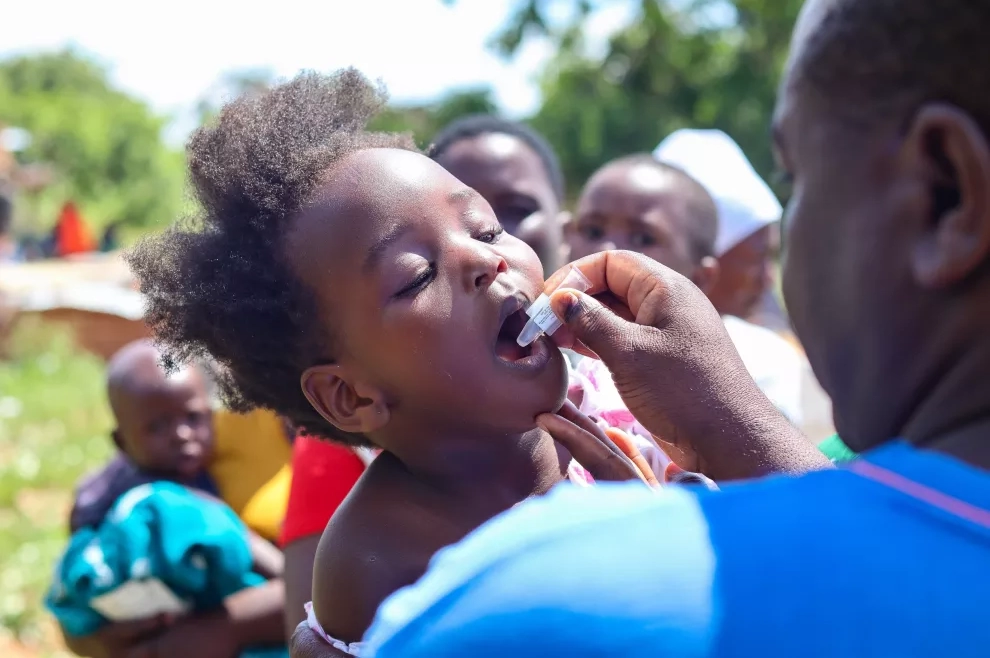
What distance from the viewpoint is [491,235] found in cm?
216

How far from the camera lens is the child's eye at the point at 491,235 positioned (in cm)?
214

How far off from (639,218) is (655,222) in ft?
0.20

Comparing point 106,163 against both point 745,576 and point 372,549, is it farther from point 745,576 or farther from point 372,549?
point 745,576

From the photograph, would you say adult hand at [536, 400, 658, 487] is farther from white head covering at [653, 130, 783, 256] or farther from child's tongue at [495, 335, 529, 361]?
white head covering at [653, 130, 783, 256]

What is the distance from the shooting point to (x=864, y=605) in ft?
3.19

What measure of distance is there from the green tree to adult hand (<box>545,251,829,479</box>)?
15469 millimetres

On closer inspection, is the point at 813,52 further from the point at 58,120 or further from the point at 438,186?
the point at 58,120

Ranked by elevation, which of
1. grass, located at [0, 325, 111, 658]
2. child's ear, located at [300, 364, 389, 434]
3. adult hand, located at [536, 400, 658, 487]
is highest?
adult hand, located at [536, 400, 658, 487]

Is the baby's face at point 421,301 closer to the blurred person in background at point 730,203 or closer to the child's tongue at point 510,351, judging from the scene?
the child's tongue at point 510,351

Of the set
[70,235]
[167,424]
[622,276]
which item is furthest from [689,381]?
[70,235]

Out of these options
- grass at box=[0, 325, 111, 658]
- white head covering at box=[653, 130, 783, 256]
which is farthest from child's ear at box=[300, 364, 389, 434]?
grass at box=[0, 325, 111, 658]

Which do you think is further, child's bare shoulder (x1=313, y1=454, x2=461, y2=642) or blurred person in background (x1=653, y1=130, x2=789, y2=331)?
blurred person in background (x1=653, y1=130, x2=789, y2=331)

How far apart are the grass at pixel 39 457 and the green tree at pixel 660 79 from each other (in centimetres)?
984

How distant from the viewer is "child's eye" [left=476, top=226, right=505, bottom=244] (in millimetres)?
2141
